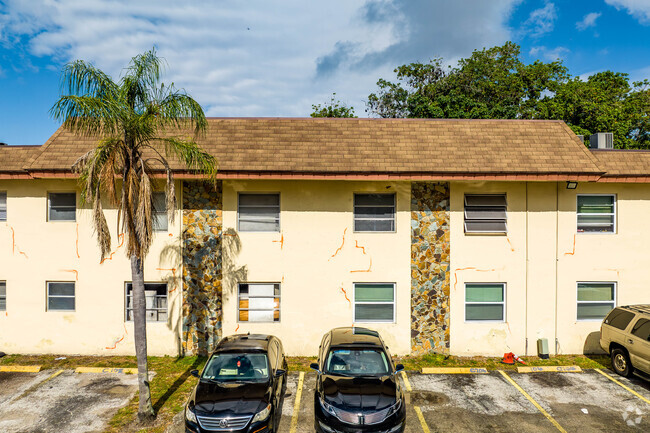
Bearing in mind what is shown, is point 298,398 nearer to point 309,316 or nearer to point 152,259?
point 309,316

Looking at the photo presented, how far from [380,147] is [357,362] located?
6832 mm

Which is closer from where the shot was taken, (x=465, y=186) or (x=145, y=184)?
(x=145, y=184)

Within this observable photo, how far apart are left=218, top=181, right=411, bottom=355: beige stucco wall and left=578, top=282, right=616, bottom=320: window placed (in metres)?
5.76

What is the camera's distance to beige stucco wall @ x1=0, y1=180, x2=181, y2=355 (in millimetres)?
12242

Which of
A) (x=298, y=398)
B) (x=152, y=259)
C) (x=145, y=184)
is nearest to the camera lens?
(x=145, y=184)

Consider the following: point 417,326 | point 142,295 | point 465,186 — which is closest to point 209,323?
point 142,295

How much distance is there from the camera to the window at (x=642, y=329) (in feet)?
33.0

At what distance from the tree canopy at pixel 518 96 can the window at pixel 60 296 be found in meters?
24.8

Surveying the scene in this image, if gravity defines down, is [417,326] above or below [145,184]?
below

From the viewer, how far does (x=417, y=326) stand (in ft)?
40.2

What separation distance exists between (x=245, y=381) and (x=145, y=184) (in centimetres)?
468

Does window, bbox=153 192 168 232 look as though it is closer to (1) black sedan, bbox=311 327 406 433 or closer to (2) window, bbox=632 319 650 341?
(1) black sedan, bbox=311 327 406 433

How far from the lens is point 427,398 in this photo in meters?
9.55

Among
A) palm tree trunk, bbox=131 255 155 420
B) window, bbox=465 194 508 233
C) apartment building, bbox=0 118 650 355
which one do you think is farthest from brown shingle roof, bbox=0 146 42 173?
window, bbox=465 194 508 233
